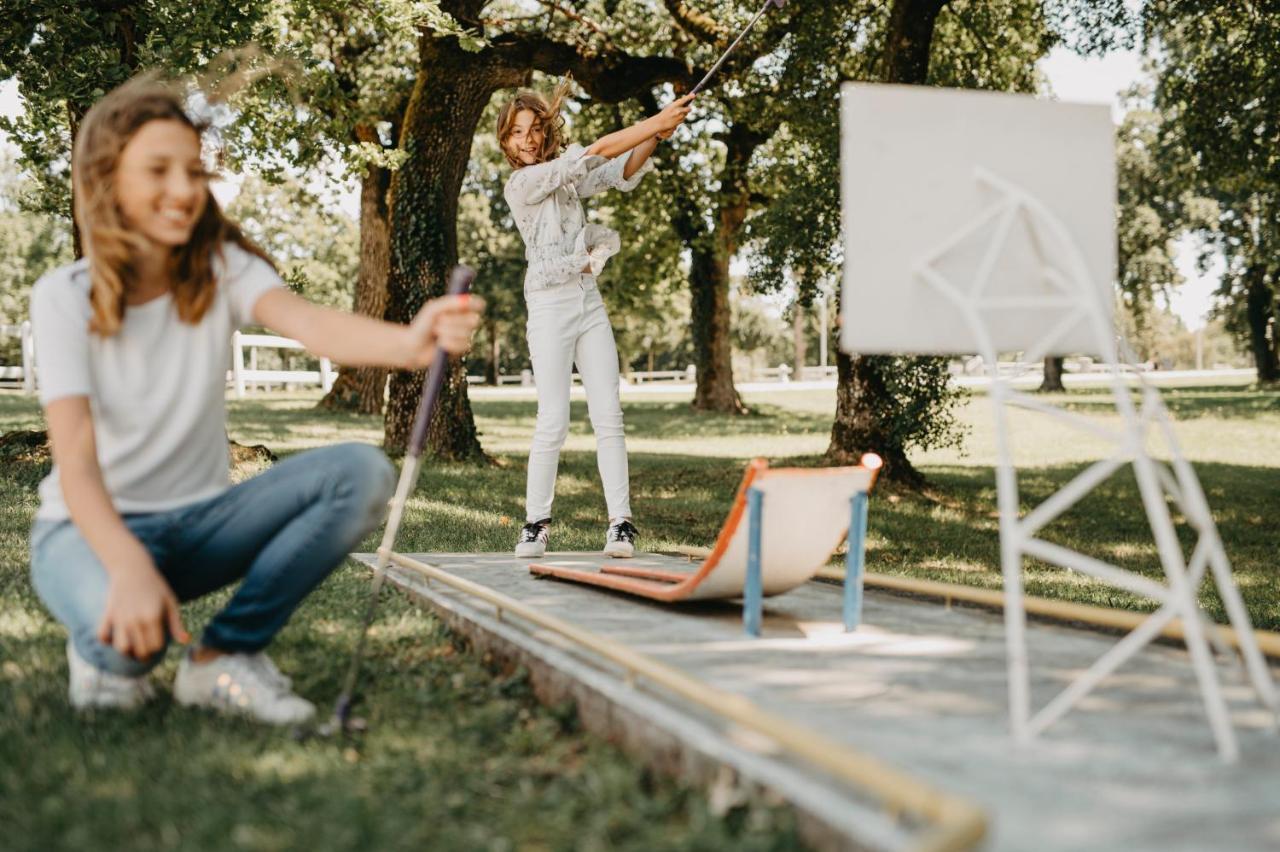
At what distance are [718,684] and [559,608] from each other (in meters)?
1.19

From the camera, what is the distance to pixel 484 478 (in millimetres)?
10273

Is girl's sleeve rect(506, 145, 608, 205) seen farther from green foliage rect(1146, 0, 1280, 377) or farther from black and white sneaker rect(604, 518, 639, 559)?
green foliage rect(1146, 0, 1280, 377)

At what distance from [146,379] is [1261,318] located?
40459 millimetres

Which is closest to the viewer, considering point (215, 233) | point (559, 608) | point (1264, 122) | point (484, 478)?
point (215, 233)

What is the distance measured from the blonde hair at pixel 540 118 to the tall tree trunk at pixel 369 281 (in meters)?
14.0

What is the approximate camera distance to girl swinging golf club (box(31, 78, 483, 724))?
2.71 m

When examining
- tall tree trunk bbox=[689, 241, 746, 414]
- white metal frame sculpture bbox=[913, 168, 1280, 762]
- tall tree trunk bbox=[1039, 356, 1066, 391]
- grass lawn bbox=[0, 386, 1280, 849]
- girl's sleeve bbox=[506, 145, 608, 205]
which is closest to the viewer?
grass lawn bbox=[0, 386, 1280, 849]

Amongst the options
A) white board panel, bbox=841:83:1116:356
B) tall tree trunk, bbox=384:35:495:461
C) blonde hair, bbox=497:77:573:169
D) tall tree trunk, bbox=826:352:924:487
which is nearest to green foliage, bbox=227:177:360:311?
tall tree trunk, bbox=384:35:495:461

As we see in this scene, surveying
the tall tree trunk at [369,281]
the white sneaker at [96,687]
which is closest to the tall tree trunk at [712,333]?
the tall tree trunk at [369,281]

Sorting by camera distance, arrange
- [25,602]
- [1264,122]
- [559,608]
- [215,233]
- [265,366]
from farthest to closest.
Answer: [265,366] → [1264,122] → [25,602] → [559,608] → [215,233]

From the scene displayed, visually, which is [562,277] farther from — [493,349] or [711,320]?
[493,349]

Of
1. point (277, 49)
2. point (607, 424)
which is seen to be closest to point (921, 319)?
point (607, 424)

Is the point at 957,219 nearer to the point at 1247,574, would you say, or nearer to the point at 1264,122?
the point at 1247,574

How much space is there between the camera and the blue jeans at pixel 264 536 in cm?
288
